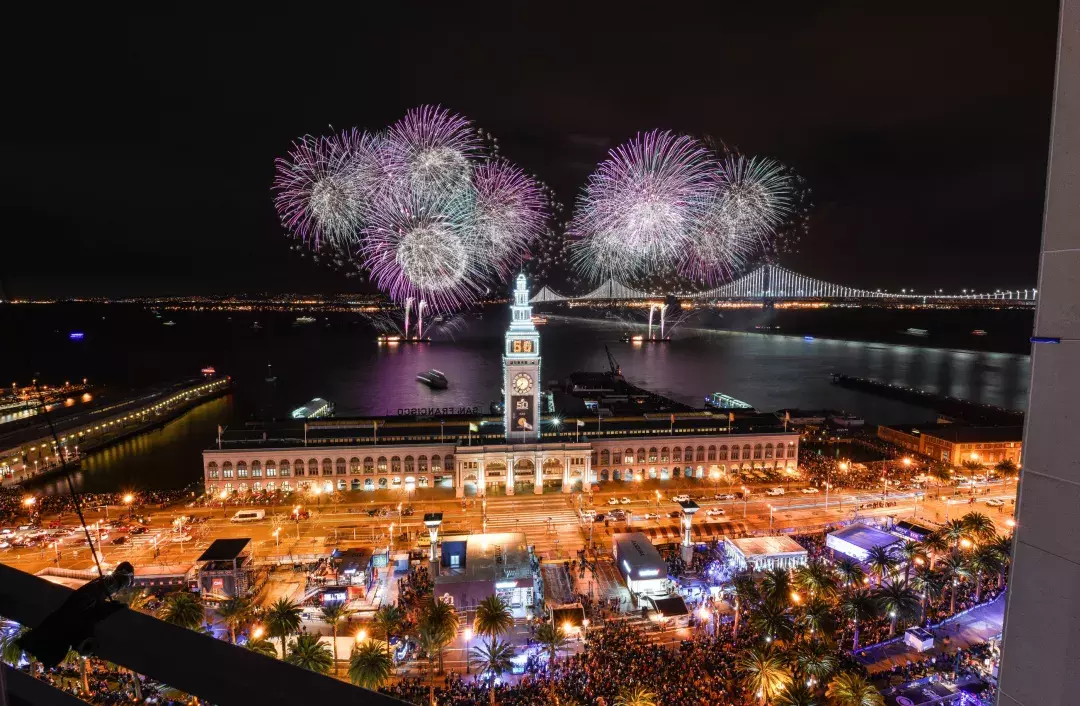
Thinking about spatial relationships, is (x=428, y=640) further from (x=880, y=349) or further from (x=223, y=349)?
(x=880, y=349)

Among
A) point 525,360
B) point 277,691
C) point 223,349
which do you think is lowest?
point 223,349

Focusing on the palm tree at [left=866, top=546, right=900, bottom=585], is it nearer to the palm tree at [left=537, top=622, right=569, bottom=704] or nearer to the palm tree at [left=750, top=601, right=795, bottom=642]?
the palm tree at [left=750, top=601, right=795, bottom=642]

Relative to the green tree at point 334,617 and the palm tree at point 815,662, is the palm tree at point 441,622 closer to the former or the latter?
the green tree at point 334,617

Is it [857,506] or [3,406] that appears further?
[3,406]

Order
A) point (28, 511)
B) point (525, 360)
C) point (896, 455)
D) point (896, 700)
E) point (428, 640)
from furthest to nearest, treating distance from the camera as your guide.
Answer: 1. point (896, 455)
2. point (525, 360)
3. point (28, 511)
4. point (428, 640)
5. point (896, 700)

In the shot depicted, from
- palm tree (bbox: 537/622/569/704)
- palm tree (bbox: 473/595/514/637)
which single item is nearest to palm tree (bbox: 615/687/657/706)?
palm tree (bbox: 537/622/569/704)

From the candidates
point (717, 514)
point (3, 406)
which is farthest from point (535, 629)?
point (3, 406)
